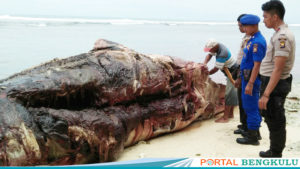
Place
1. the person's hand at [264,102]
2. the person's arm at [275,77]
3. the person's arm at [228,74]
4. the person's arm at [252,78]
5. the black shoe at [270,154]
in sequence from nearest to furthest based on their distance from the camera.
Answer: the person's arm at [275,77]
the person's hand at [264,102]
the black shoe at [270,154]
the person's arm at [252,78]
the person's arm at [228,74]

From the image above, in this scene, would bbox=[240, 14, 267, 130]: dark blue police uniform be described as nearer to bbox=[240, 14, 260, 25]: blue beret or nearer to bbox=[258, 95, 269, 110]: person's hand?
bbox=[240, 14, 260, 25]: blue beret

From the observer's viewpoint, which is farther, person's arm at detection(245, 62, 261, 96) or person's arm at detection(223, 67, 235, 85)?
person's arm at detection(223, 67, 235, 85)

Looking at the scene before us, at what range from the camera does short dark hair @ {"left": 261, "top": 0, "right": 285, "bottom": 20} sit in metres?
3.64

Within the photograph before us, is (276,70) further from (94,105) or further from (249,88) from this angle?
(94,105)

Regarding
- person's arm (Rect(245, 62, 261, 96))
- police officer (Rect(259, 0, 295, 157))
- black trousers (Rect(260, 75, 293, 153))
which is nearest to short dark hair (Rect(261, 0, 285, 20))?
police officer (Rect(259, 0, 295, 157))

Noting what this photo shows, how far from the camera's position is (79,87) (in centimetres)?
422

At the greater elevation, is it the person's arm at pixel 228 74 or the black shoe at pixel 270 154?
the person's arm at pixel 228 74

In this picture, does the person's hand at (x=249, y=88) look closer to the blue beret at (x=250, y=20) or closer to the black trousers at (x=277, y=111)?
the black trousers at (x=277, y=111)

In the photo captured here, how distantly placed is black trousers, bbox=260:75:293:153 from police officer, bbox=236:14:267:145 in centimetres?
54

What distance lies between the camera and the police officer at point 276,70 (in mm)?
3568

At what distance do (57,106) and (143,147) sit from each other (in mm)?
1375

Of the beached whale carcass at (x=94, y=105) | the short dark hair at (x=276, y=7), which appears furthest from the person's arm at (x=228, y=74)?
the short dark hair at (x=276, y=7)

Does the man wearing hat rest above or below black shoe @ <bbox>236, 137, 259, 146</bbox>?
above

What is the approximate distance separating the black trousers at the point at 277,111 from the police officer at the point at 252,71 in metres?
0.54
